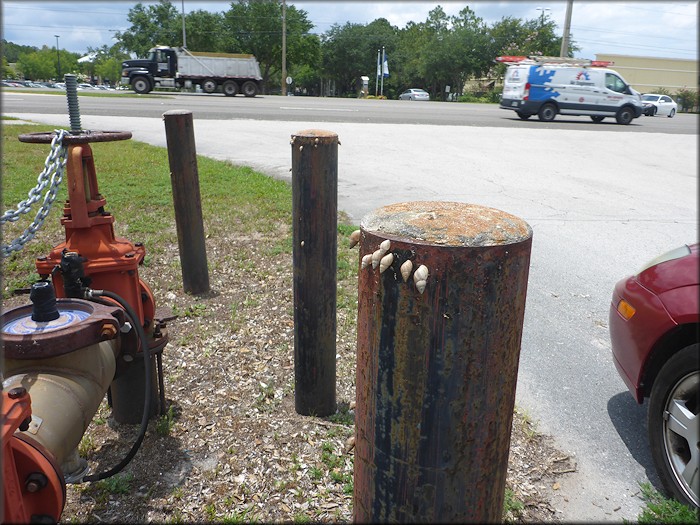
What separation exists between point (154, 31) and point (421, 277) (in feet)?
210

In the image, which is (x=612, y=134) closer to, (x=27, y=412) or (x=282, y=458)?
(x=282, y=458)

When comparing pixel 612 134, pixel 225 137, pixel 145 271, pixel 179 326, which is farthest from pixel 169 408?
pixel 612 134

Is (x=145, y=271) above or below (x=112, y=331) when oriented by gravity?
below

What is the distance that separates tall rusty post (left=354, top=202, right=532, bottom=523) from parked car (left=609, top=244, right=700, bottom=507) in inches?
53.2

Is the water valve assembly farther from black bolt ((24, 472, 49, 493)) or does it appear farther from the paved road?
the paved road

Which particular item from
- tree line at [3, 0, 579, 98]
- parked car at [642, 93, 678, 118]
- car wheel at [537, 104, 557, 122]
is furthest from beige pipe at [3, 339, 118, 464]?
tree line at [3, 0, 579, 98]

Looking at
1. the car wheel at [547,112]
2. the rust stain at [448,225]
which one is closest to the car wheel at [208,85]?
the car wheel at [547,112]

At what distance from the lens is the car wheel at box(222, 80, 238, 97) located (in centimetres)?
3069

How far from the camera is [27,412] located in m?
1.60

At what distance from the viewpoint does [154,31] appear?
57.4 m

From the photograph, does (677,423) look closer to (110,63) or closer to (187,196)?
(187,196)

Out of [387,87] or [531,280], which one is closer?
[531,280]

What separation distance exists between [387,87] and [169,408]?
6269 cm

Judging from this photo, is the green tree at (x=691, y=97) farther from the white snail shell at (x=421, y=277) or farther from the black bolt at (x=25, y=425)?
the black bolt at (x=25, y=425)
